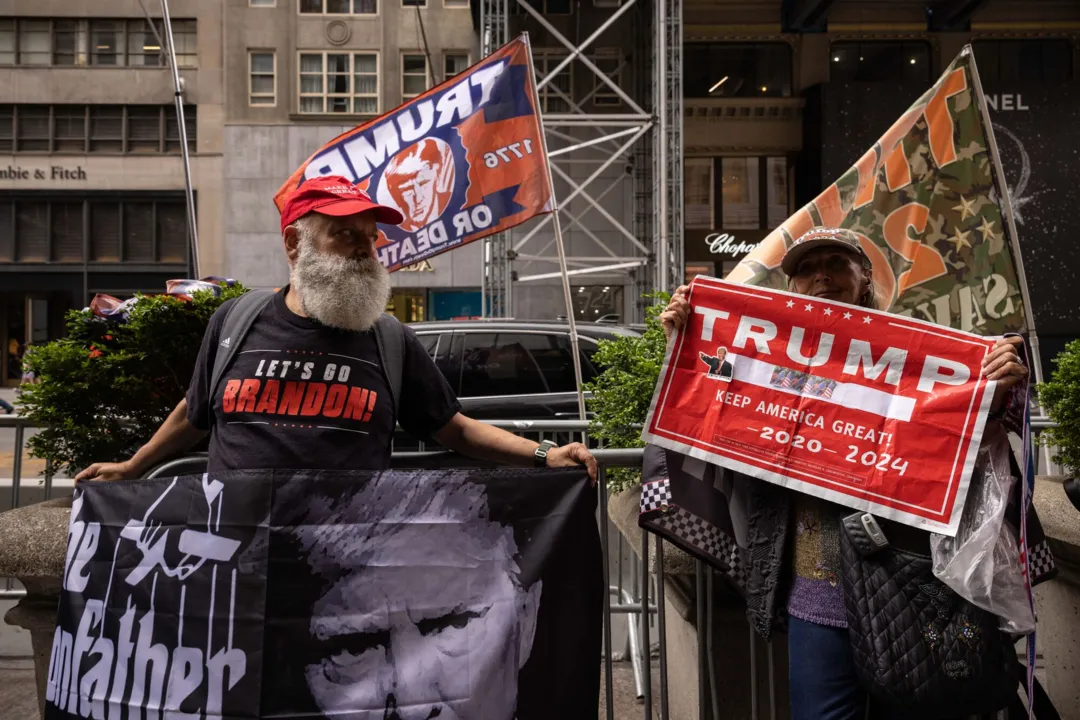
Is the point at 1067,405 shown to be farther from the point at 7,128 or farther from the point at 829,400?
the point at 7,128

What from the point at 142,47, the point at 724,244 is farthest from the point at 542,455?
the point at 142,47

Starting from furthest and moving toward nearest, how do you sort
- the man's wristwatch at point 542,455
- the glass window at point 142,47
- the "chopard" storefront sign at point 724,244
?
the glass window at point 142,47 → the "chopard" storefront sign at point 724,244 → the man's wristwatch at point 542,455

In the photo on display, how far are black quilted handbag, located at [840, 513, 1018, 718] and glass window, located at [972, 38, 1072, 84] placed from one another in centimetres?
2164

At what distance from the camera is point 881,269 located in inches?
166

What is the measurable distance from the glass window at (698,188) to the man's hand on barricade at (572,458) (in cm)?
1932

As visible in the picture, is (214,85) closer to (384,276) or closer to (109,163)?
(109,163)

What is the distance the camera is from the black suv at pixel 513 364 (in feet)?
26.2

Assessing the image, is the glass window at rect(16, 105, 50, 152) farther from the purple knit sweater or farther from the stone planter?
the purple knit sweater

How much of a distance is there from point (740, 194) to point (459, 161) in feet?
54.5

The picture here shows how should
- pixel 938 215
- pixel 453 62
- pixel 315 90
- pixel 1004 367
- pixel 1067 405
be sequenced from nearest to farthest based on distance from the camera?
pixel 1004 367 → pixel 1067 405 → pixel 938 215 → pixel 315 90 → pixel 453 62

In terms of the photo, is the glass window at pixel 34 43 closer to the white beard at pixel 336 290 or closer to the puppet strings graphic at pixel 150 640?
the white beard at pixel 336 290

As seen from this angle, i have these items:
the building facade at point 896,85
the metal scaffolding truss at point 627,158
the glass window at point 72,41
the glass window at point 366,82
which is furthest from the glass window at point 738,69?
the glass window at point 72,41

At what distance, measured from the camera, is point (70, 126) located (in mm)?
26906

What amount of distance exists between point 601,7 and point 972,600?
2089 cm
